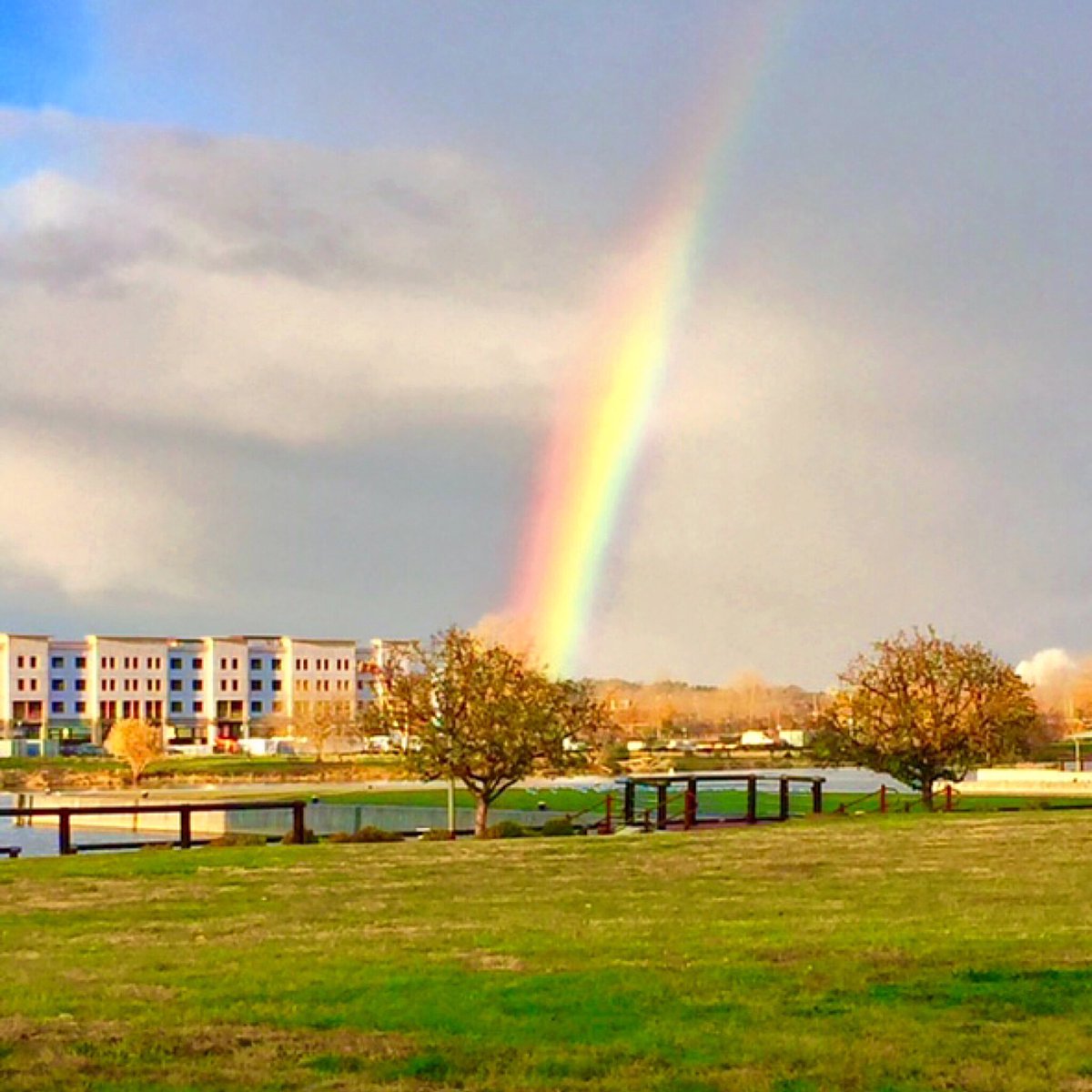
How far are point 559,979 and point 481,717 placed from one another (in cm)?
2936

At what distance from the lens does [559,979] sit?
13867mm

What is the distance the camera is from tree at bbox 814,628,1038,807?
50.1 meters

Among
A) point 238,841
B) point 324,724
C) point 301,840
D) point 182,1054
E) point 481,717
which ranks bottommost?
point 324,724

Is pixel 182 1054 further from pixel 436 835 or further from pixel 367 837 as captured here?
pixel 436 835

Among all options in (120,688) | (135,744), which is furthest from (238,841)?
(120,688)

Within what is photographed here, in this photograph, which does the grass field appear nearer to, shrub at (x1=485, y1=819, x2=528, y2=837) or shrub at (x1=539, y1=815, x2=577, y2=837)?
shrub at (x1=485, y1=819, x2=528, y2=837)

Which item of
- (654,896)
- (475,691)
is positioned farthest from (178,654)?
(654,896)

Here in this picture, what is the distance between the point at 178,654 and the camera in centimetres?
19875

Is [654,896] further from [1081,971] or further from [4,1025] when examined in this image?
[4,1025]

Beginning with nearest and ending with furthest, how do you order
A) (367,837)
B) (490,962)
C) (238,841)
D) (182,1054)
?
(182,1054)
(490,962)
(238,841)
(367,837)

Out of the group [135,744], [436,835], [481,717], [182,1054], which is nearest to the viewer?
[182,1054]

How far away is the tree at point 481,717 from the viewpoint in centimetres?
4306

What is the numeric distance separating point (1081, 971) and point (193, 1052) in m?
7.44

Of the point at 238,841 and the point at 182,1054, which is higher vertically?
the point at 182,1054
